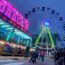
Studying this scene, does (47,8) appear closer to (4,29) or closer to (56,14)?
(56,14)

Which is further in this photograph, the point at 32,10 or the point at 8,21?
the point at 32,10

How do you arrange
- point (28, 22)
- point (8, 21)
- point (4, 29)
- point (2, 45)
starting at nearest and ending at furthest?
point (2, 45), point (8, 21), point (4, 29), point (28, 22)

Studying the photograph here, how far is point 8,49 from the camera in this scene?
15969 mm

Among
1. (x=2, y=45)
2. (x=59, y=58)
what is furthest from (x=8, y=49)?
(x=59, y=58)

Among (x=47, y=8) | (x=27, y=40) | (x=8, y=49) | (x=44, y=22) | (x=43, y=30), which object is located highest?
(x=47, y=8)

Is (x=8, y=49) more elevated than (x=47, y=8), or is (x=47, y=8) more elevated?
(x=47, y=8)

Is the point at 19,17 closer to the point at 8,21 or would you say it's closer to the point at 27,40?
the point at 27,40

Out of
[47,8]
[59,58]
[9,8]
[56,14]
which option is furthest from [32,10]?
[59,58]

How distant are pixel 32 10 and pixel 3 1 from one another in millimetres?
11369

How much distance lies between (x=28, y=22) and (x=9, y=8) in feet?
36.7

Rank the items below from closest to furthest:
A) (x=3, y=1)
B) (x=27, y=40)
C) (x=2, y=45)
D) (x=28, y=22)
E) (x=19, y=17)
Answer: (x=2, y=45)
(x=3, y=1)
(x=19, y=17)
(x=27, y=40)
(x=28, y=22)

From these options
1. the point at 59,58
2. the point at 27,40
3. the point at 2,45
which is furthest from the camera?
the point at 27,40

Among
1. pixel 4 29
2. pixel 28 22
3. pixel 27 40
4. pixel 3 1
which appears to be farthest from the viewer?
pixel 28 22

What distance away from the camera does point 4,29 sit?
20.6 metres
